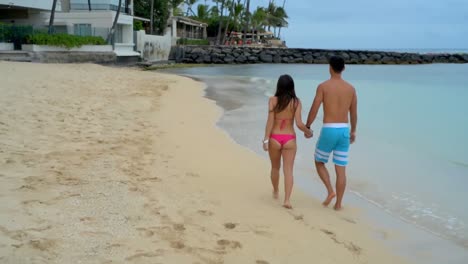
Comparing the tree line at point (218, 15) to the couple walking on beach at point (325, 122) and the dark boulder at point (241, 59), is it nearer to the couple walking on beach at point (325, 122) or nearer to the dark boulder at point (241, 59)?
the dark boulder at point (241, 59)

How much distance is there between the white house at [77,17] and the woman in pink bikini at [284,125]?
27726 mm

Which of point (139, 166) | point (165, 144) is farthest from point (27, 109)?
point (139, 166)

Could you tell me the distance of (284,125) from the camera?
4285 millimetres

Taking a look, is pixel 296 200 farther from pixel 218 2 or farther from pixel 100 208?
pixel 218 2

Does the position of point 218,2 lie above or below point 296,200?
above

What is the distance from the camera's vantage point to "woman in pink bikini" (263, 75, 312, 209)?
13.7 ft

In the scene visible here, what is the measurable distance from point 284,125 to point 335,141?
20.9 inches

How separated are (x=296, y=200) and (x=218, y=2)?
60576 millimetres

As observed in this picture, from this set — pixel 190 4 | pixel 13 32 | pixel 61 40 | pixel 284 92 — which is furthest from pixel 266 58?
pixel 284 92

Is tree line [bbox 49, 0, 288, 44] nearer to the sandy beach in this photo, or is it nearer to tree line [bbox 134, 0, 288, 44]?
tree line [bbox 134, 0, 288, 44]

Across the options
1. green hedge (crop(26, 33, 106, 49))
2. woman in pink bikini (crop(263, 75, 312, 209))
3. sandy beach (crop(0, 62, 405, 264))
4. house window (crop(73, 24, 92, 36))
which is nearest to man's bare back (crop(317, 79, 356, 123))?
woman in pink bikini (crop(263, 75, 312, 209))

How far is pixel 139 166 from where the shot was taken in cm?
526

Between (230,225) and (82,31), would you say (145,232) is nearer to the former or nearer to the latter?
(230,225)

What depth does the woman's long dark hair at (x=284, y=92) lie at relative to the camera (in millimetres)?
4133
